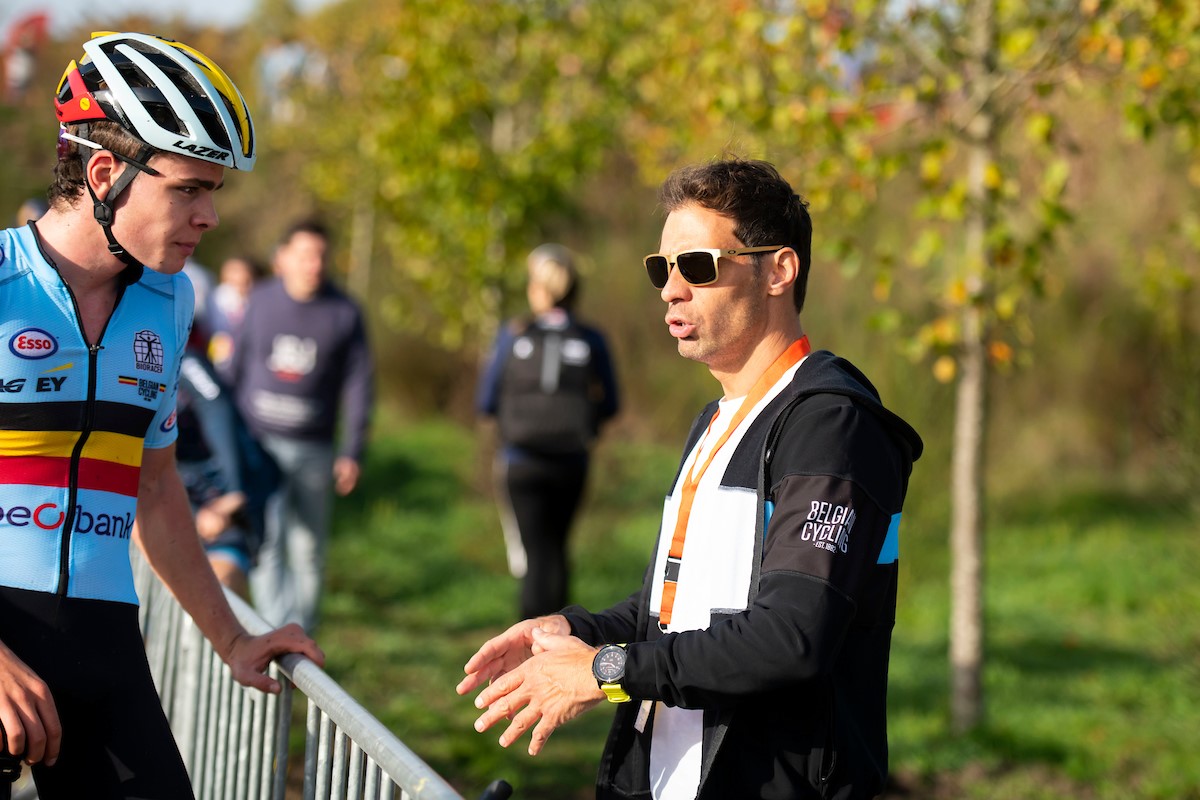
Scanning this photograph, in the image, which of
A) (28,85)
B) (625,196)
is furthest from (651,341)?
(28,85)

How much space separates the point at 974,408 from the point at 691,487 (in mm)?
4381

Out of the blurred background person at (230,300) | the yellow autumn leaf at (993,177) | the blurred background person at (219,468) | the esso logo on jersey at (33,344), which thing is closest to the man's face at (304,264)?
the blurred background person at (230,300)

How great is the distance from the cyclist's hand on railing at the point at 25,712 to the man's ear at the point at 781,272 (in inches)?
63.3

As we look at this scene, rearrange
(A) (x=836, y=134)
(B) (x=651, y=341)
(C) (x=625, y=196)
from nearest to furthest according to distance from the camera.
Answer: (A) (x=836, y=134) → (B) (x=651, y=341) → (C) (x=625, y=196)

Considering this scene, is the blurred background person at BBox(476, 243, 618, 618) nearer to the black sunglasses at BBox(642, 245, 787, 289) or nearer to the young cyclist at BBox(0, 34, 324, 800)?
the young cyclist at BBox(0, 34, 324, 800)

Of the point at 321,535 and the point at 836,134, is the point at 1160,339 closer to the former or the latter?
the point at 836,134

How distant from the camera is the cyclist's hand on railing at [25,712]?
2.41 metres

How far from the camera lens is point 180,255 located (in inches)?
107

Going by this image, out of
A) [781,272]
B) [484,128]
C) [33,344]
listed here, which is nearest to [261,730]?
[33,344]

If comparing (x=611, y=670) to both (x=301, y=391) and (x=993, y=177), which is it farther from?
(x=301, y=391)

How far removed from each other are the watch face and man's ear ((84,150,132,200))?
4.58ft

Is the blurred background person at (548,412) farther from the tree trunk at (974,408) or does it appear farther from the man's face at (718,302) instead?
the man's face at (718,302)

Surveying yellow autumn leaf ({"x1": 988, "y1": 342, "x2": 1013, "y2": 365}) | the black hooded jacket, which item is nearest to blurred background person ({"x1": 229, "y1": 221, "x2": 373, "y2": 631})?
yellow autumn leaf ({"x1": 988, "y1": 342, "x2": 1013, "y2": 365})

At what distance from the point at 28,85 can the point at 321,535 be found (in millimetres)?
9181
